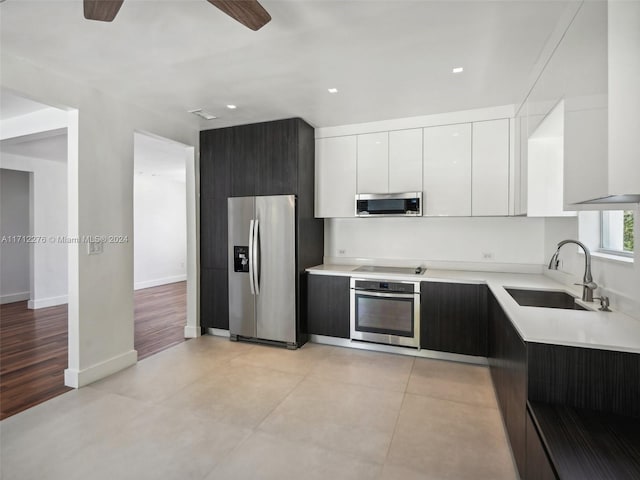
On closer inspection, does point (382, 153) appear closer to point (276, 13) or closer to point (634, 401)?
point (276, 13)

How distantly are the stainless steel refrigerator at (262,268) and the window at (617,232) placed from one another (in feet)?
8.72

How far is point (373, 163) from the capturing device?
3.74m

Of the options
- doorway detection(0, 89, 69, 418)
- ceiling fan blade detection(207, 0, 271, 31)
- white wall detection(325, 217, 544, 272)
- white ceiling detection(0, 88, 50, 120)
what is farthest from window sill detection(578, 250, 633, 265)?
white ceiling detection(0, 88, 50, 120)

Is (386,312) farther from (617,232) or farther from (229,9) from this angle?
(229,9)

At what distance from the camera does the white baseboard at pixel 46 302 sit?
5.46 m

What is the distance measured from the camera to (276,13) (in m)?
1.85

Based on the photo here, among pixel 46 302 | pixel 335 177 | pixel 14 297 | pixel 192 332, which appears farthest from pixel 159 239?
pixel 335 177

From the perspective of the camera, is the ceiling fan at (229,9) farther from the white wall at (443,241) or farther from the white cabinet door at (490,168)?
the white wall at (443,241)

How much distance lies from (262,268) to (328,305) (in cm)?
86

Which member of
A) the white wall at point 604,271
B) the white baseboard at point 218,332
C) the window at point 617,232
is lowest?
the white baseboard at point 218,332

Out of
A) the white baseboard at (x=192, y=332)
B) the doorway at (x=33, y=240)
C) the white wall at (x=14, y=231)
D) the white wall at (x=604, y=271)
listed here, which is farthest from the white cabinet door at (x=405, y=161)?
the white wall at (x=14, y=231)

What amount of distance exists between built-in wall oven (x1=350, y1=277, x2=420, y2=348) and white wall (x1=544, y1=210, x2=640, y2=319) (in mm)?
1266

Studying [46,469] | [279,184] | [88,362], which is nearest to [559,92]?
[279,184]

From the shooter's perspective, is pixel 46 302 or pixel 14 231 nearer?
pixel 46 302
